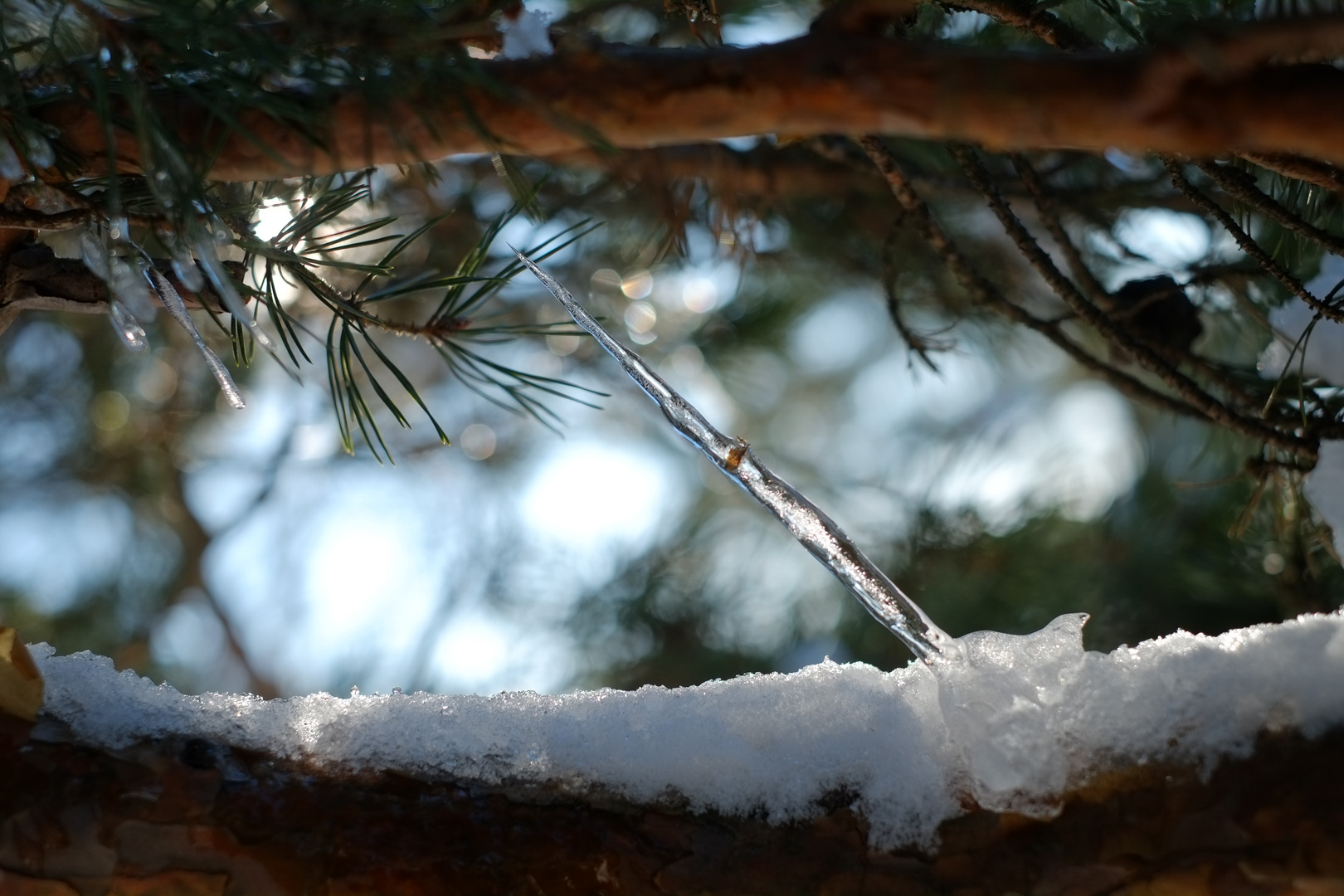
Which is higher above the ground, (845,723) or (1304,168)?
(1304,168)

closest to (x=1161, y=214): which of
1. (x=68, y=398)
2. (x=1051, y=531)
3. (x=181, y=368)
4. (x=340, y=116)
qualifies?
(x=1051, y=531)

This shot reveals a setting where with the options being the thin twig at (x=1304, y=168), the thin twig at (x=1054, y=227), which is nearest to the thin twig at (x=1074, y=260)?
the thin twig at (x=1054, y=227)

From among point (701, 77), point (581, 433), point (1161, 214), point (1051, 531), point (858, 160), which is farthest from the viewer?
point (581, 433)

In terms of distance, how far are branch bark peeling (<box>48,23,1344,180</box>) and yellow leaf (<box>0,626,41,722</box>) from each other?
0.17 meters

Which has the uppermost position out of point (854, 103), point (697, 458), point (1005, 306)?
point (697, 458)

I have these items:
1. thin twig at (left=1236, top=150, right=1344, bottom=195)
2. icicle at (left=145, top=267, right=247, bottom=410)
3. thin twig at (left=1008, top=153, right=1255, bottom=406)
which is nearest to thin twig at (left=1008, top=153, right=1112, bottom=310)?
thin twig at (left=1008, top=153, right=1255, bottom=406)

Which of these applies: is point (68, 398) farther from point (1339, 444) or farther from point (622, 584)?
point (1339, 444)

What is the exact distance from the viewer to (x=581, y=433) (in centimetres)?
152

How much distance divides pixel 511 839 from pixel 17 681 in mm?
168

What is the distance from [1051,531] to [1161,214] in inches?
15.9

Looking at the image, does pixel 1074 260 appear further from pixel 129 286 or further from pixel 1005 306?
pixel 129 286

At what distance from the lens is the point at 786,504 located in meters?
0.39

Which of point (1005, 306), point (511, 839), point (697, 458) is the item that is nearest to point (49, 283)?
point (511, 839)

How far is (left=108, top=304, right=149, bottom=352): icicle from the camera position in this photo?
1.06 feet
